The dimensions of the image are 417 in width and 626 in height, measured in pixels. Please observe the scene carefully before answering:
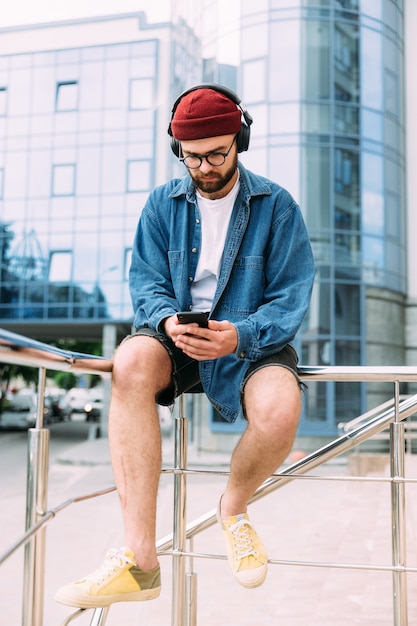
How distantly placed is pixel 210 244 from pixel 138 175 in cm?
2194

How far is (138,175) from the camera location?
23.5m

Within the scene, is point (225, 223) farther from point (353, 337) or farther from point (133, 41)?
point (133, 41)

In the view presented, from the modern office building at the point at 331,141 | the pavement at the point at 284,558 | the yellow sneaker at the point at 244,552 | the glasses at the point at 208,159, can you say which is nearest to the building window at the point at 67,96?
the modern office building at the point at 331,141

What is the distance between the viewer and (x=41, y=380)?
1693 millimetres

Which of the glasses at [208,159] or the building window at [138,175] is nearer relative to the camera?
the glasses at [208,159]

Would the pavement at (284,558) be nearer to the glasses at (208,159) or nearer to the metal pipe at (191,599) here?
the metal pipe at (191,599)

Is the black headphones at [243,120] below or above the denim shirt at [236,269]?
Answer: above

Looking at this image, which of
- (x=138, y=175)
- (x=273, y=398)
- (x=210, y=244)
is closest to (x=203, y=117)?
(x=210, y=244)

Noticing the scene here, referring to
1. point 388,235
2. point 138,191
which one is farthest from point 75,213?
point 388,235

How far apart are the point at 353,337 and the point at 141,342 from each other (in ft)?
53.1

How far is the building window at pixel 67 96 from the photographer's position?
2428 centimetres

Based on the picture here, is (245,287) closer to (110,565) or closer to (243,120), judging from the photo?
(243,120)

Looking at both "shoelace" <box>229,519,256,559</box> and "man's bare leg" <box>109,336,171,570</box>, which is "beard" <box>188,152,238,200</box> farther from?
"shoelace" <box>229,519,256,559</box>

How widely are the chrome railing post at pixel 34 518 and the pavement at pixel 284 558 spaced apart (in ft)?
1.53
